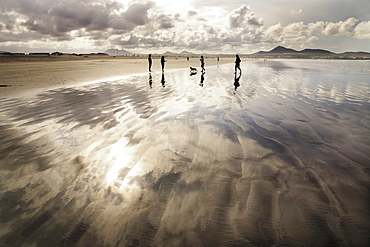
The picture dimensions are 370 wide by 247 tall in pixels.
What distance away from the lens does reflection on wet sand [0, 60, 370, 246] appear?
2412 millimetres

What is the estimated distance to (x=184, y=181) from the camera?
3.42 m

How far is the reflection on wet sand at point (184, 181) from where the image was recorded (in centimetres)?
241

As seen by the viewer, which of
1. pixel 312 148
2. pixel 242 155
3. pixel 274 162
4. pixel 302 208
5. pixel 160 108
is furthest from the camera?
pixel 160 108

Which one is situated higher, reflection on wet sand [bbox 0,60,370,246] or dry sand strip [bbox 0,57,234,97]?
dry sand strip [bbox 0,57,234,97]

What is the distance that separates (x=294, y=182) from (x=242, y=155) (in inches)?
47.6

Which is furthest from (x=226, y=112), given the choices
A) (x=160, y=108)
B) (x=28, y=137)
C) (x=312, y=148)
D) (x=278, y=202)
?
(x=28, y=137)

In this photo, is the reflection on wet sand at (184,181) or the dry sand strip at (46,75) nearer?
the reflection on wet sand at (184,181)

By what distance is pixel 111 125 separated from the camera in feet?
20.7

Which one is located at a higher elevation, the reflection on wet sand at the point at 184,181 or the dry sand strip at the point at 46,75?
the dry sand strip at the point at 46,75

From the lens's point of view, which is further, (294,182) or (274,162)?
(274,162)

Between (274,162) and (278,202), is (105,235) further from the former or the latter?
(274,162)

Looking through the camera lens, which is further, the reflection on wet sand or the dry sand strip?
the dry sand strip

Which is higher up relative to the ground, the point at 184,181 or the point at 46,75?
the point at 46,75

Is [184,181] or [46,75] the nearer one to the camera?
[184,181]
